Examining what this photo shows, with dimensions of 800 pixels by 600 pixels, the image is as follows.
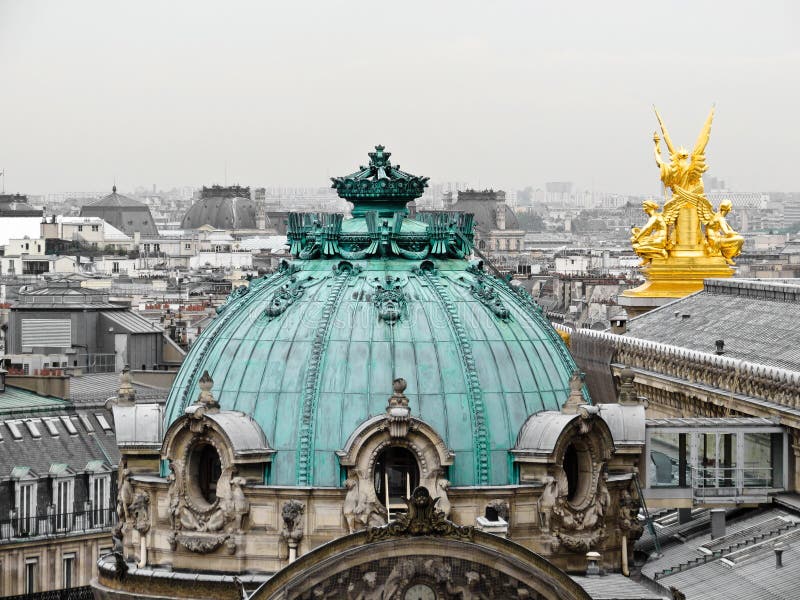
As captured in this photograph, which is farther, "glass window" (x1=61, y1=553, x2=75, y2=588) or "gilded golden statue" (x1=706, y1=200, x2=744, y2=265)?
"gilded golden statue" (x1=706, y1=200, x2=744, y2=265)

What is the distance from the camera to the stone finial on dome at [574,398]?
4041 cm

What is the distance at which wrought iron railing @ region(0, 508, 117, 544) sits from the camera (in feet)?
261

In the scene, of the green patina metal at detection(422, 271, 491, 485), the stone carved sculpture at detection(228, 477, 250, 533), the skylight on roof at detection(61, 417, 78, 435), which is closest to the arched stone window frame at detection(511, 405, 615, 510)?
the green patina metal at detection(422, 271, 491, 485)

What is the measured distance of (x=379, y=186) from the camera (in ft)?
143

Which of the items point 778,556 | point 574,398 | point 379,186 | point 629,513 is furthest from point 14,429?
point 574,398

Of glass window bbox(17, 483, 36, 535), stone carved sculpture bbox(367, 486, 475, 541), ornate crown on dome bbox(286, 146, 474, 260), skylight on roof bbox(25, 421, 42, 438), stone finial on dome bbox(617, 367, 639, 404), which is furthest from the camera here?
skylight on roof bbox(25, 421, 42, 438)

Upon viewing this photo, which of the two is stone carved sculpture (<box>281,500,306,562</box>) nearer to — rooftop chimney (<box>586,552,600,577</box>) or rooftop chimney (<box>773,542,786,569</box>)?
rooftop chimney (<box>586,552,600,577</box>)

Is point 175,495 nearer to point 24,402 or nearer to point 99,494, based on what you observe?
point 99,494

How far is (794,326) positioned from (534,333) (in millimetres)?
23896

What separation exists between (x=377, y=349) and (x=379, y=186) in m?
3.80

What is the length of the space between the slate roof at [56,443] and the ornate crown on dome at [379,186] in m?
38.6

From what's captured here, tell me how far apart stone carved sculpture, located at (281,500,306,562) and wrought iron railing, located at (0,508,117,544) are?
40.5 meters

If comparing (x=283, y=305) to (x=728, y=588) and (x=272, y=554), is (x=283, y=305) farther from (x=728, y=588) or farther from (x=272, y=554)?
(x=728, y=588)

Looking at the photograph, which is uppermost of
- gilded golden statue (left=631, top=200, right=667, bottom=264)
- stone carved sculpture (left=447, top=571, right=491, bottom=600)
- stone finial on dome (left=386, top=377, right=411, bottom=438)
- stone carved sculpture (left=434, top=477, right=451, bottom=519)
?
gilded golden statue (left=631, top=200, right=667, bottom=264)
